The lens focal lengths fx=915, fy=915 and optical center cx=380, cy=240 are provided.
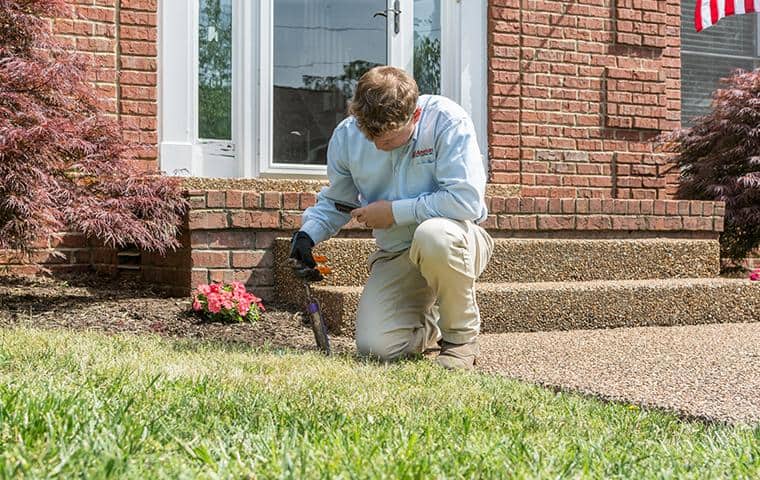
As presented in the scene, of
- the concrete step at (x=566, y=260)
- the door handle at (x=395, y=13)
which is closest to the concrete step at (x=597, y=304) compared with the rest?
the concrete step at (x=566, y=260)

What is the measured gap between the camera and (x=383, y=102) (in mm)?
3496

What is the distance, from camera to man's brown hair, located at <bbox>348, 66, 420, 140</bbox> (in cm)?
351

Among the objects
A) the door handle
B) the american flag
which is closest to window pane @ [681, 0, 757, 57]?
the american flag

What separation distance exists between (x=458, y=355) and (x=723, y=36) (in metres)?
7.98

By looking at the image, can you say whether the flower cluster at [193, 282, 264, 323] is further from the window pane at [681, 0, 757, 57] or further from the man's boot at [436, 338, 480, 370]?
→ the window pane at [681, 0, 757, 57]

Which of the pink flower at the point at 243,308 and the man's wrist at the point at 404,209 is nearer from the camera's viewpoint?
the man's wrist at the point at 404,209

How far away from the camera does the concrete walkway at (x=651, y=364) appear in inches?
125

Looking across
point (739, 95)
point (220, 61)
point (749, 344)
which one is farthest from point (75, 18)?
point (739, 95)

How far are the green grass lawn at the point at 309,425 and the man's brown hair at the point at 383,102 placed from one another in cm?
94

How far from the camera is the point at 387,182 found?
3.95 meters

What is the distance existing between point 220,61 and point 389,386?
4.24 meters

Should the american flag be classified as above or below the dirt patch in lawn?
above

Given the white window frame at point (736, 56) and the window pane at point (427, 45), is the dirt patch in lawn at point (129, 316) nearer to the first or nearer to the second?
the window pane at point (427, 45)

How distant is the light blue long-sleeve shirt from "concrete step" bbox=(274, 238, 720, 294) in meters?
1.30
